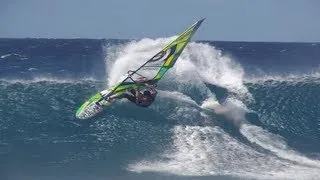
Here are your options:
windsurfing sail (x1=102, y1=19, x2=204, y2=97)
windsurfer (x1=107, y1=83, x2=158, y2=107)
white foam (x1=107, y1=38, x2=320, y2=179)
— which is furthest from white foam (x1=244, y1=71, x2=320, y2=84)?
windsurfer (x1=107, y1=83, x2=158, y2=107)

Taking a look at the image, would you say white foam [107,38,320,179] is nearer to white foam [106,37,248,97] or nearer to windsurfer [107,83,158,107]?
white foam [106,37,248,97]

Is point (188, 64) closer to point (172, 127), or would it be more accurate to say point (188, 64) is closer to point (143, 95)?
point (172, 127)

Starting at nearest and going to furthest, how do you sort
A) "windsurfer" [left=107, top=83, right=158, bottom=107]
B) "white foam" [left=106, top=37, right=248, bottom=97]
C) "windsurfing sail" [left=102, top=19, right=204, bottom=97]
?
1. "windsurfer" [left=107, top=83, right=158, bottom=107]
2. "windsurfing sail" [left=102, top=19, right=204, bottom=97]
3. "white foam" [left=106, top=37, right=248, bottom=97]

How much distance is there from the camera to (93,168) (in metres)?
22.4

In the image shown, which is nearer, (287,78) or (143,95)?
(143,95)

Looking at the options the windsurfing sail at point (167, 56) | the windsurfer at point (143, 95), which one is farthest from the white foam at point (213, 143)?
the windsurfing sail at point (167, 56)

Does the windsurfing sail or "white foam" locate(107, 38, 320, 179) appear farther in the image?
the windsurfing sail

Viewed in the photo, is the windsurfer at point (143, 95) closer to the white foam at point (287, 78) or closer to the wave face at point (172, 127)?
the wave face at point (172, 127)

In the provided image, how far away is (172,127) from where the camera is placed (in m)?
27.2

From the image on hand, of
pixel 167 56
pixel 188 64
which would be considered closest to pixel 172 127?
pixel 167 56

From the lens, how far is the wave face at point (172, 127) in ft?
74.2

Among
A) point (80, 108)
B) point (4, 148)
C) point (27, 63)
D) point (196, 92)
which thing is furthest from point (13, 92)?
point (27, 63)

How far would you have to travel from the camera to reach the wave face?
74.2ft

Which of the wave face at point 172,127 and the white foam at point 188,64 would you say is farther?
the white foam at point 188,64
